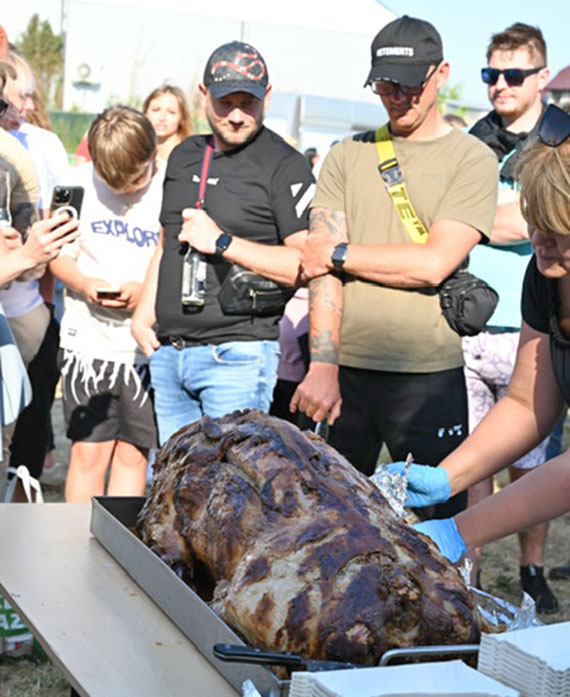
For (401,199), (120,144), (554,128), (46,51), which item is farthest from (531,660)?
(46,51)

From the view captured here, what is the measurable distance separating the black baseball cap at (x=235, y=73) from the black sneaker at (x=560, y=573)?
286 cm

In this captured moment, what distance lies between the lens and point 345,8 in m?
26.8

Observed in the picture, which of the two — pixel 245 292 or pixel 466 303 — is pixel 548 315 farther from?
pixel 245 292

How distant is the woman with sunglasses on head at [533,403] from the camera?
2271 millimetres

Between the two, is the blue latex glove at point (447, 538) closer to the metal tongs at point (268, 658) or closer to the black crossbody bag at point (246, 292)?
the metal tongs at point (268, 658)

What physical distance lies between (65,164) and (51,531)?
10.7 ft

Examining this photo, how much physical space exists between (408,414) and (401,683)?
2446 mm

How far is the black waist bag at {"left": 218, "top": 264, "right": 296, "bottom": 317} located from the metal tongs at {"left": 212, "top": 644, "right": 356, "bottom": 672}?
256cm

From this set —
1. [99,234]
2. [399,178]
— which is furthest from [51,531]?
[99,234]

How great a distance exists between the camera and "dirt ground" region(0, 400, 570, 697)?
3846 mm

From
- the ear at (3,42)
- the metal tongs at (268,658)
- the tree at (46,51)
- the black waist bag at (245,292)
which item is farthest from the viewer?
the tree at (46,51)

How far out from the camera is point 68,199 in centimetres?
405

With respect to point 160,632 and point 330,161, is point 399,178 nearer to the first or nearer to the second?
point 330,161

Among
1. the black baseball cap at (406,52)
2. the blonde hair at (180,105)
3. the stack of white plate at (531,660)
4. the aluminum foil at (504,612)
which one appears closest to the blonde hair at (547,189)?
the aluminum foil at (504,612)
